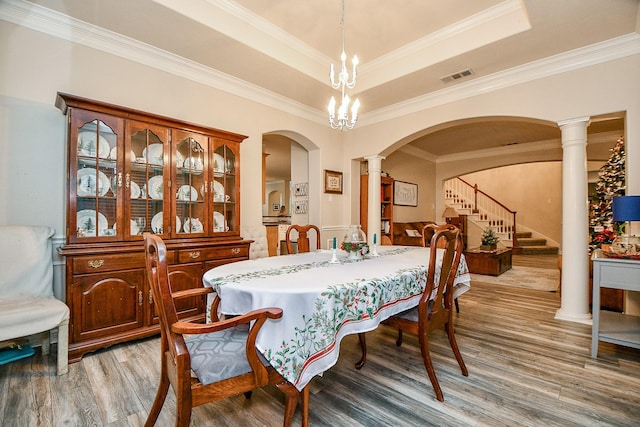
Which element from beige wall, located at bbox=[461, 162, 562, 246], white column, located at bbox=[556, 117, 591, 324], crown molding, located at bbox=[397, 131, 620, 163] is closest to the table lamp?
white column, located at bbox=[556, 117, 591, 324]

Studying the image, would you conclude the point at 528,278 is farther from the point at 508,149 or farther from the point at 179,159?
the point at 179,159

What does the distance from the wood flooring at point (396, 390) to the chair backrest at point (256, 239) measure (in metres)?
1.37

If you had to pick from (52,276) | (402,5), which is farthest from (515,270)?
(52,276)

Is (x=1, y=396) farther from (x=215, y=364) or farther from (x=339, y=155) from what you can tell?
(x=339, y=155)

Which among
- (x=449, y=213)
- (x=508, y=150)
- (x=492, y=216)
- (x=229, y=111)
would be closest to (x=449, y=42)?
(x=229, y=111)

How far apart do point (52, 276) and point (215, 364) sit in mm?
2039

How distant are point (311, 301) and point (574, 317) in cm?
329

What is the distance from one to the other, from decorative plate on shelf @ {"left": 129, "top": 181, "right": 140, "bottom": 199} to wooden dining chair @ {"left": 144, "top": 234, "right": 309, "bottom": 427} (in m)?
1.60

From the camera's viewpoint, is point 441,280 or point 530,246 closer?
point 441,280

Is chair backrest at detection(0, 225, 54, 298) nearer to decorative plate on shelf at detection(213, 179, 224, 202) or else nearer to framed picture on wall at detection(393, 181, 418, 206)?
decorative plate on shelf at detection(213, 179, 224, 202)

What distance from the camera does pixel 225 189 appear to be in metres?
3.20

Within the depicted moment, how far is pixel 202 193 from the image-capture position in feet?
9.82

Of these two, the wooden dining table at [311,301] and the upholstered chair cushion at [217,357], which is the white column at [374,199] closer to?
the wooden dining table at [311,301]

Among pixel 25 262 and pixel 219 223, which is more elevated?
pixel 219 223
